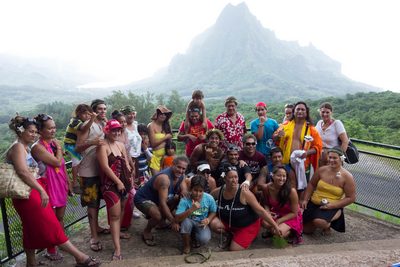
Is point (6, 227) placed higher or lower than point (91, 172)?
lower

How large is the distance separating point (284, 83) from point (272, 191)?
131 meters

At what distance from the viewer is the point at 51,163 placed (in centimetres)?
360

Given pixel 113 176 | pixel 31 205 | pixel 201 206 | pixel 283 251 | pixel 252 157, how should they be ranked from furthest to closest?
pixel 252 157 → pixel 201 206 → pixel 113 176 → pixel 283 251 → pixel 31 205

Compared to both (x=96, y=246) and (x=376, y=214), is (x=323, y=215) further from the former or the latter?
(x=96, y=246)

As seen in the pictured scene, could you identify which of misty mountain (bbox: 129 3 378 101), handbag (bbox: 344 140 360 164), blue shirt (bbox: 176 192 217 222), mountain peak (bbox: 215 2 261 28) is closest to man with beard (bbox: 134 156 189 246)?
blue shirt (bbox: 176 192 217 222)

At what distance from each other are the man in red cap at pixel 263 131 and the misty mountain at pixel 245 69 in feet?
366

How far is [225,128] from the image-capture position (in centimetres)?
526

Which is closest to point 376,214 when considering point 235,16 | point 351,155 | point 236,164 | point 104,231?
point 351,155

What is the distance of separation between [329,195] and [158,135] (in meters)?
2.56

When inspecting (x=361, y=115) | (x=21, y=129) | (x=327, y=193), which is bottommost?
(x=361, y=115)

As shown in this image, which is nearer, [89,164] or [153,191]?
[89,164]

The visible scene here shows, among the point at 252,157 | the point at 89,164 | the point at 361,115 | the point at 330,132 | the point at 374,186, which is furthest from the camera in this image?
the point at 361,115

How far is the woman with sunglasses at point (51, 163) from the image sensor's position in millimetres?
3557

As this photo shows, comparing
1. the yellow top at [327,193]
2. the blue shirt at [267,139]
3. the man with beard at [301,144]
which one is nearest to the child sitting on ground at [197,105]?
the blue shirt at [267,139]
